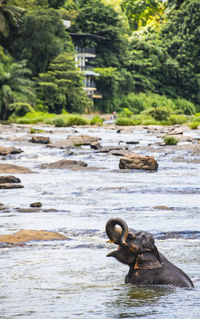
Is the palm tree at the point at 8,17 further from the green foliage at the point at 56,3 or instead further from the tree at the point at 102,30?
the tree at the point at 102,30

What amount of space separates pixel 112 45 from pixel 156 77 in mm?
7697

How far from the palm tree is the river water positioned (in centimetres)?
3606

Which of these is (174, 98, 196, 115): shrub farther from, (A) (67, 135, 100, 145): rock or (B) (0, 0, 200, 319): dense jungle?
(A) (67, 135, 100, 145): rock

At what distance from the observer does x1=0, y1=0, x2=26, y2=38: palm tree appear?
1900 inches

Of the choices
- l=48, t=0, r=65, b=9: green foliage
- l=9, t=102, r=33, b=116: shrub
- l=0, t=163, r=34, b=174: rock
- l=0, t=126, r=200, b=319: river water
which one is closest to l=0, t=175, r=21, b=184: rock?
l=0, t=126, r=200, b=319: river water

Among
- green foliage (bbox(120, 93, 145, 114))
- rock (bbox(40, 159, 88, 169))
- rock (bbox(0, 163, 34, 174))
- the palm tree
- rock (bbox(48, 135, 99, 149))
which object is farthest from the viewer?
green foliage (bbox(120, 93, 145, 114))

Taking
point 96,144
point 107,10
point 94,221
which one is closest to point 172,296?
point 94,221

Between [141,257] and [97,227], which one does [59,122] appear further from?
[141,257]

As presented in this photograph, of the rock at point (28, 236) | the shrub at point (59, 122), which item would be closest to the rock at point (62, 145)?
the shrub at point (59, 122)

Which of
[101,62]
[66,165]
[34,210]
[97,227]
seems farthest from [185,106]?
[97,227]

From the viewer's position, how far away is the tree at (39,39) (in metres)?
48.0

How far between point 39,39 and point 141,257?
45271 millimetres

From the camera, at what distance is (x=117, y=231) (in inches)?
173

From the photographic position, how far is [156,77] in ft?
229
